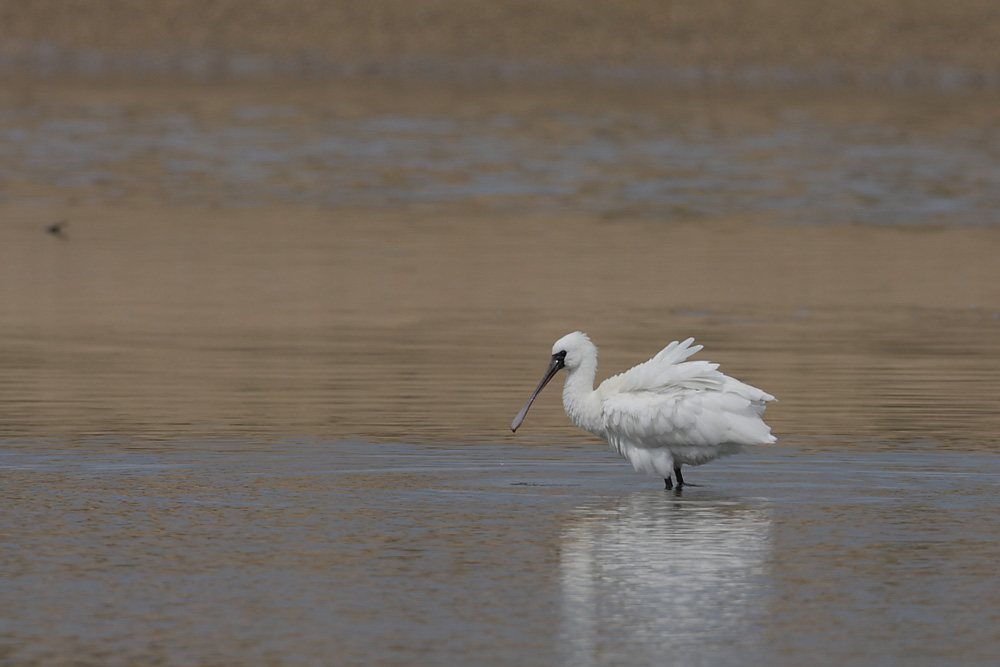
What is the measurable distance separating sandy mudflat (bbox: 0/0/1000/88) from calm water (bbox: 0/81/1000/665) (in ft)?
97.5

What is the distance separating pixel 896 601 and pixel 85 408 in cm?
737

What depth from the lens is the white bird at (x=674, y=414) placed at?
12.6 m

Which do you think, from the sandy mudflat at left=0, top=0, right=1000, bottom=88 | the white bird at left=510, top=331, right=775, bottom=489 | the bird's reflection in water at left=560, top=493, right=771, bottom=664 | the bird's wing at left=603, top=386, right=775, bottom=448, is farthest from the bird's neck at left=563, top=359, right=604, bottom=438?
the sandy mudflat at left=0, top=0, right=1000, bottom=88

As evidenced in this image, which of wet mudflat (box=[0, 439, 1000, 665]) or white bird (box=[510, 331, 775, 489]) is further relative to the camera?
white bird (box=[510, 331, 775, 489])

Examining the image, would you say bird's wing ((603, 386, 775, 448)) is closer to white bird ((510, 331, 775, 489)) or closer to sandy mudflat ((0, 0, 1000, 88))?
white bird ((510, 331, 775, 489))

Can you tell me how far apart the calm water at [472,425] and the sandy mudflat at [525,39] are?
29.7 m

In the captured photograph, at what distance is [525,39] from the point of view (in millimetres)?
71688

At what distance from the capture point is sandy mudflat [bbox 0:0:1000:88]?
68.1m

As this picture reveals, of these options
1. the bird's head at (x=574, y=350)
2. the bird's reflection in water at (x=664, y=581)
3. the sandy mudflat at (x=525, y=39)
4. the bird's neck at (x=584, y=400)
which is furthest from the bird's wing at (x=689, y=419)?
the sandy mudflat at (x=525, y=39)

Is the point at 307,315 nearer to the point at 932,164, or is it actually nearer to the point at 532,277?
the point at 532,277

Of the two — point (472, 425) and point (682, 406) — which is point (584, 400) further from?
point (472, 425)

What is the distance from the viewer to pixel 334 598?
9.61 m

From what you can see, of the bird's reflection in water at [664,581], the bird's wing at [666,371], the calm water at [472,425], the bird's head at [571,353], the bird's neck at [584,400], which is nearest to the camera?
the bird's reflection in water at [664,581]

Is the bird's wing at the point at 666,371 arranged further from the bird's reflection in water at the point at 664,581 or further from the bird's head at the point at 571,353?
the bird's reflection in water at the point at 664,581
